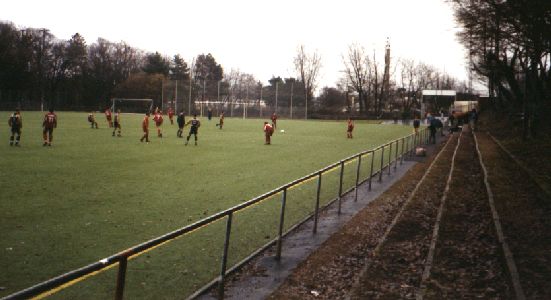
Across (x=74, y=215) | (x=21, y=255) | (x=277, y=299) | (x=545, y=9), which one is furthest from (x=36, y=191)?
(x=545, y=9)

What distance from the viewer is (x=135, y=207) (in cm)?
1184

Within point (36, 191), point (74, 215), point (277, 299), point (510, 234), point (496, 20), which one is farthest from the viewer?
point (496, 20)

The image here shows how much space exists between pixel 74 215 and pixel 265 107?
78020 mm

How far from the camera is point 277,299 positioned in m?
6.57

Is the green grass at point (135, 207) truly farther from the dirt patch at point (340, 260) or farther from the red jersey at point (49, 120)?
the red jersey at point (49, 120)

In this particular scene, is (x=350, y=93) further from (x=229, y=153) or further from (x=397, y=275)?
(x=397, y=275)

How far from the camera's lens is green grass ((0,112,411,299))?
738 centimetres

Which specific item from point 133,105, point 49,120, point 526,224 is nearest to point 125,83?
point 133,105

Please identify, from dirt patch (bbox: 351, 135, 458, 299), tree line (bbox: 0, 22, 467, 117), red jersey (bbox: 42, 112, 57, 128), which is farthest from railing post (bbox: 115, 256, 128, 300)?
tree line (bbox: 0, 22, 467, 117)

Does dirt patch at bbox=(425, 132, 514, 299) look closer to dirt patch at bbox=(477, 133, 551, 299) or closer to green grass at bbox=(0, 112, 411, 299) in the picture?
dirt patch at bbox=(477, 133, 551, 299)

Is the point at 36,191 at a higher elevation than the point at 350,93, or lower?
lower

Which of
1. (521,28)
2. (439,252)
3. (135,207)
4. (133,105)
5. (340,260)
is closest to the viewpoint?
(340,260)

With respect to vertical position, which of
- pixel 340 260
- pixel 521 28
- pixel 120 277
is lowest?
pixel 340 260

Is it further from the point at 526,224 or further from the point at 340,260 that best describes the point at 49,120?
the point at 526,224
